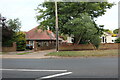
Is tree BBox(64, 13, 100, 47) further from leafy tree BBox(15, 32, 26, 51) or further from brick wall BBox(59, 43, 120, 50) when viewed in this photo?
leafy tree BBox(15, 32, 26, 51)

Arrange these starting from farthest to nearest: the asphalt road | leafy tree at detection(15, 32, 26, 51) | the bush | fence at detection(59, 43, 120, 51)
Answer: the bush, leafy tree at detection(15, 32, 26, 51), fence at detection(59, 43, 120, 51), the asphalt road

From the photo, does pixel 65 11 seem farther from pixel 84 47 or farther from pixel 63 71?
→ pixel 63 71

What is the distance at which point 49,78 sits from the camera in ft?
22.7

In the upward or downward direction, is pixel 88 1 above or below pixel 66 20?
above

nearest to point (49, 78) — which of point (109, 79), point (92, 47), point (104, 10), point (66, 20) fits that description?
point (109, 79)

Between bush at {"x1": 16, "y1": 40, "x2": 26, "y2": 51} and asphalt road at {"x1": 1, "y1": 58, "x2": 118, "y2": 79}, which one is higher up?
bush at {"x1": 16, "y1": 40, "x2": 26, "y2": 51}

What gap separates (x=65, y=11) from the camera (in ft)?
86.8

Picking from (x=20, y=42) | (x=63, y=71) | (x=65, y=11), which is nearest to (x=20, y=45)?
(x=20, y=42)

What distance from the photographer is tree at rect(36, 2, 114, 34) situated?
2608 cm

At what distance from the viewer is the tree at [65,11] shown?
2608 centimetres

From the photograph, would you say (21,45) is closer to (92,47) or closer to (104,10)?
(92,47)

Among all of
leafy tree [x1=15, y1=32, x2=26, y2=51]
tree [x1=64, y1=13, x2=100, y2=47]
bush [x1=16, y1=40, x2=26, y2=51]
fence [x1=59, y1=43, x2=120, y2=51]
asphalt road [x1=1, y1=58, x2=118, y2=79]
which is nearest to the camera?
asphalt road [x1=1, y1=58, x2=118, y2=79]

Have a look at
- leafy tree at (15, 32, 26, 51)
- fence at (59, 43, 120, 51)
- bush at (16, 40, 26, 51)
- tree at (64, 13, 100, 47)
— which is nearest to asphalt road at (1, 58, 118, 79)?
tree at (64, 13, 100, 47)

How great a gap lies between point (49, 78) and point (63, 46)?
66.8ft
